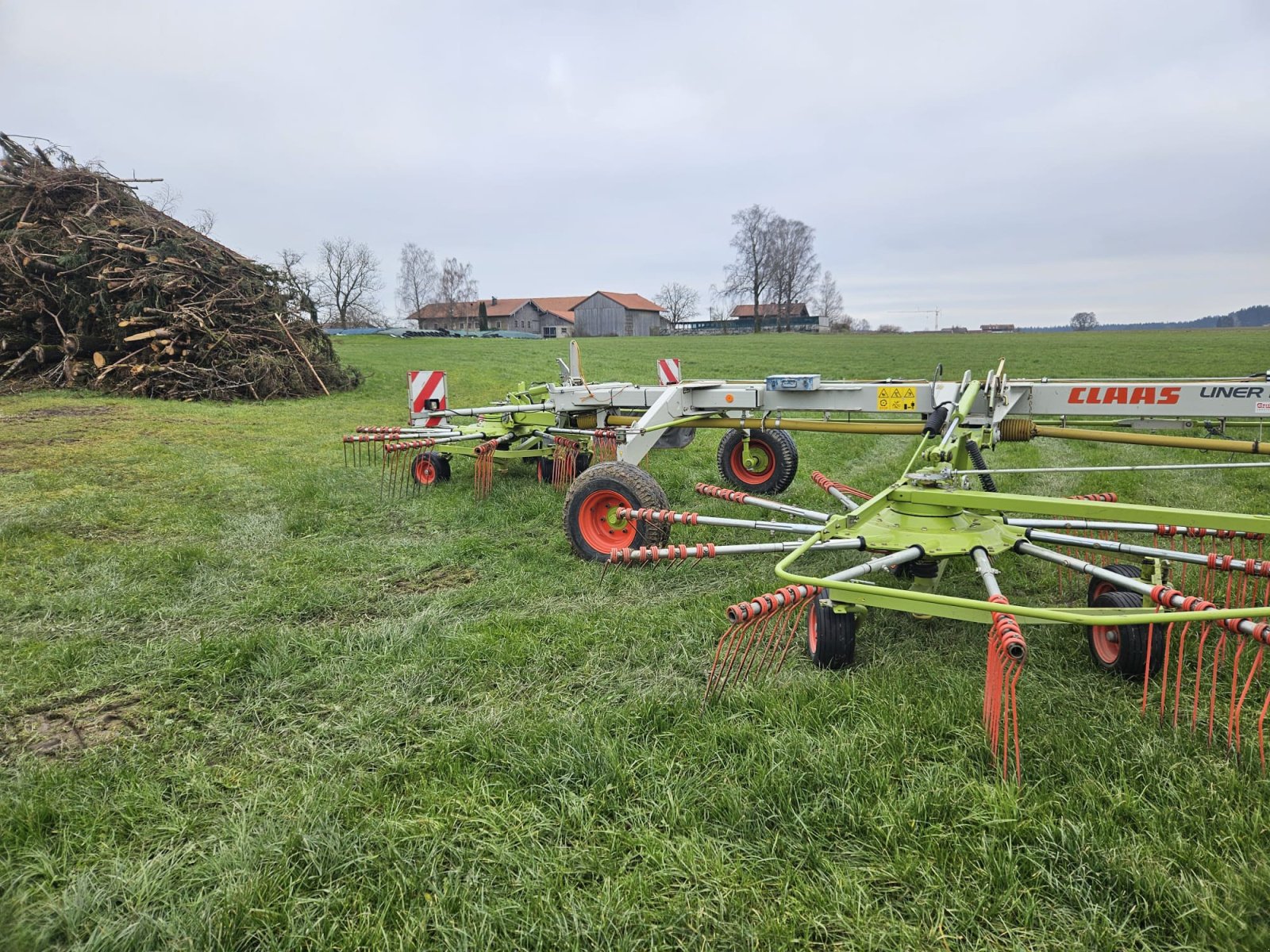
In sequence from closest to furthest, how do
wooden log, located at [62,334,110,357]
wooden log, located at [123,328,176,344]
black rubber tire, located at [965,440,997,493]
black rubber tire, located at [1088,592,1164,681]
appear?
black rubber tire, located at [1088,592,1164,681] → black rubber tire, located at [965,440,997,493] → wooden log, located at [123,328,176,344] → wooden log, located at [62,334,110,357]

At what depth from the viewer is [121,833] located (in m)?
2.18

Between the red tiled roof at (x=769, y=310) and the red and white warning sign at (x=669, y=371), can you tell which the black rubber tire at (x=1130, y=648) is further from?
the red tiled roof at (x=769, y=310)

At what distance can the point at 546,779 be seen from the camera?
2.38 meters

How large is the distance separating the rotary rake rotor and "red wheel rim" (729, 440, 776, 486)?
7.84ft

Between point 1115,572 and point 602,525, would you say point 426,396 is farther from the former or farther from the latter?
point 1115,572

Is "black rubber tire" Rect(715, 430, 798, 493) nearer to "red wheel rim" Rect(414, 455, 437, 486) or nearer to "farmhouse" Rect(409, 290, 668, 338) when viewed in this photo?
"red wheel rim" Rect(414, 455, 437, 486)

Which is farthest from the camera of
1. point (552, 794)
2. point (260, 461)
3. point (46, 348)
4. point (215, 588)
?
point (46, 348)

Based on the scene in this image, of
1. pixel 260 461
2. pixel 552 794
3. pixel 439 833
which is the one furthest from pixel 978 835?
pixel 260 461

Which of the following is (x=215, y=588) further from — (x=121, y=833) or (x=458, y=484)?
(x=458, y=484)

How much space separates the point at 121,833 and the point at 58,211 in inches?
729

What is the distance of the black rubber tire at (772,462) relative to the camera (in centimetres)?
667

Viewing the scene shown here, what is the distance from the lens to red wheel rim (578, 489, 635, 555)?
4.74 metres

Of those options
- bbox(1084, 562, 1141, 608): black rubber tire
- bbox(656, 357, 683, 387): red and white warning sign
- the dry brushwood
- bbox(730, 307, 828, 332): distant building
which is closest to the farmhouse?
bbox(730, 307, 828, 332): distant building

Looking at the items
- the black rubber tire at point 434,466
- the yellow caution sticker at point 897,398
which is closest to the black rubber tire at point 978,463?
the yellow caution sticker at point 897,398
